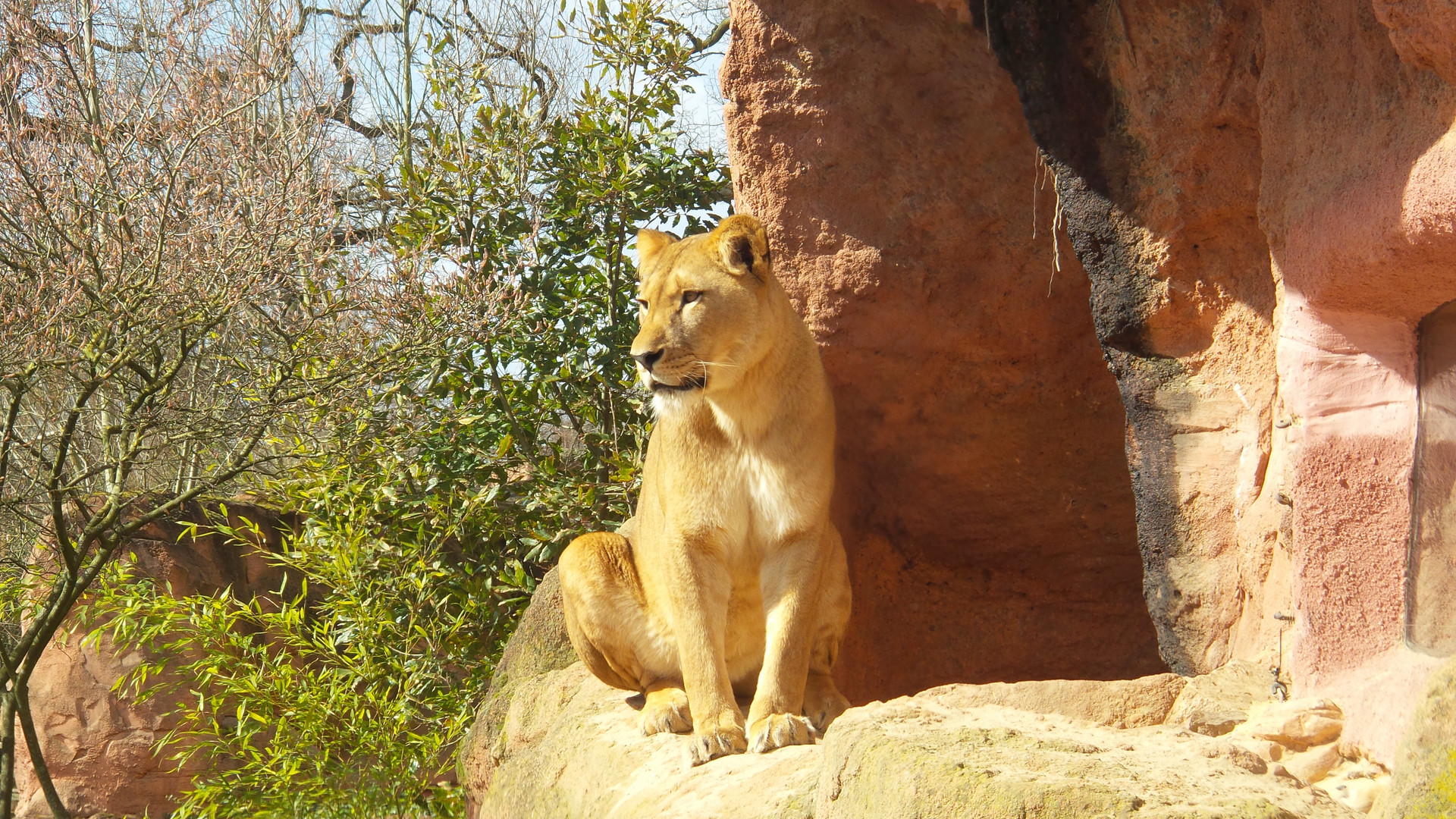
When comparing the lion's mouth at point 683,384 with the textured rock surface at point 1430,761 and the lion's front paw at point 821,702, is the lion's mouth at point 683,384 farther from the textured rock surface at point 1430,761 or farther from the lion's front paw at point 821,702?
the textured rock surface at point 1430,761

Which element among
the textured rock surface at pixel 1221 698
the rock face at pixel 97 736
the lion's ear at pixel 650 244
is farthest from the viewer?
the rock face at pixel 97 736

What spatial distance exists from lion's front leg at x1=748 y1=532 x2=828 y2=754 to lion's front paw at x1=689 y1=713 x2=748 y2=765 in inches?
2.0

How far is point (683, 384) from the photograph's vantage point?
13.1ft

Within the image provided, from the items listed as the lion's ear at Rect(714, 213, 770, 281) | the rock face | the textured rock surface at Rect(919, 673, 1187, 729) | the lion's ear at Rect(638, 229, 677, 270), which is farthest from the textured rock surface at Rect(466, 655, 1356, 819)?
the rock face

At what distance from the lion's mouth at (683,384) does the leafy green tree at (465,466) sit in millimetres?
1827

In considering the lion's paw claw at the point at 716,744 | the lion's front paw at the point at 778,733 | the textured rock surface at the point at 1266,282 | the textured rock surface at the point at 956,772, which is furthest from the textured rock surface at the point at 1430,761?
the lion's paw claw at the point at 716,744

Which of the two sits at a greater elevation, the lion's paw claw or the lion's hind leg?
the lion's hind leg

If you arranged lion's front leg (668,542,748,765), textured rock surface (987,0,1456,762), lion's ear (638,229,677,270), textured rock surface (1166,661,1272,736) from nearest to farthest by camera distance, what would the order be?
textured rock surface (987,0,1456,762) → textured rock surface (1166,661,1272,736) → lion's front leg (668,542,748,765) → lion's ear (638,229,677,270)

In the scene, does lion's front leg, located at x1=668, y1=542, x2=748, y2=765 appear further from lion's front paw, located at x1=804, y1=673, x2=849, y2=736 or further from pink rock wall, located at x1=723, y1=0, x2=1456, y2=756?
pink rock wall, located at x1=723, y1=0, x2=1456, y2=756

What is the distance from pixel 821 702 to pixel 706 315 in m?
1.50

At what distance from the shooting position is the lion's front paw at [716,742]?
144 inches

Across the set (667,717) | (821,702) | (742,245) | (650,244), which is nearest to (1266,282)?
(742,245)

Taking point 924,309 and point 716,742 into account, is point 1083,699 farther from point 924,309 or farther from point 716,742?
point 924,309

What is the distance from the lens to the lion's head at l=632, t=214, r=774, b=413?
157 inches
